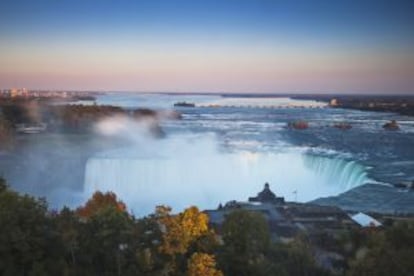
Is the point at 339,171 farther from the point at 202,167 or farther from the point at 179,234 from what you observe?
the point at 179,234

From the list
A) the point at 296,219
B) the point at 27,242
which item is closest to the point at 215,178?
the point at 296,219

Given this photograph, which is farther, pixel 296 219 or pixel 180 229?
pixel 296 219

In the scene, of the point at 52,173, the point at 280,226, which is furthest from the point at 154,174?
the point at 280,226

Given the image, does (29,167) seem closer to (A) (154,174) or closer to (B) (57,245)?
(A) (154,174)

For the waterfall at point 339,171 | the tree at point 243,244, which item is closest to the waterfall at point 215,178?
the waterfall at point 339,171

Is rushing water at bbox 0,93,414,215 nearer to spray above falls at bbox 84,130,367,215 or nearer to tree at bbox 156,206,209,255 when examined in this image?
spray above falls at bbox 84,130,367,215

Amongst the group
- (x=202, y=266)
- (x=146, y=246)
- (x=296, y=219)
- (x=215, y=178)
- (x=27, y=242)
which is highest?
(x=27, y=242)

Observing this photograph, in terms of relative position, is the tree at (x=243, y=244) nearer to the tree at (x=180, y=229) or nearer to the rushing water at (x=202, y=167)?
the tree at (x=180, y=229)
